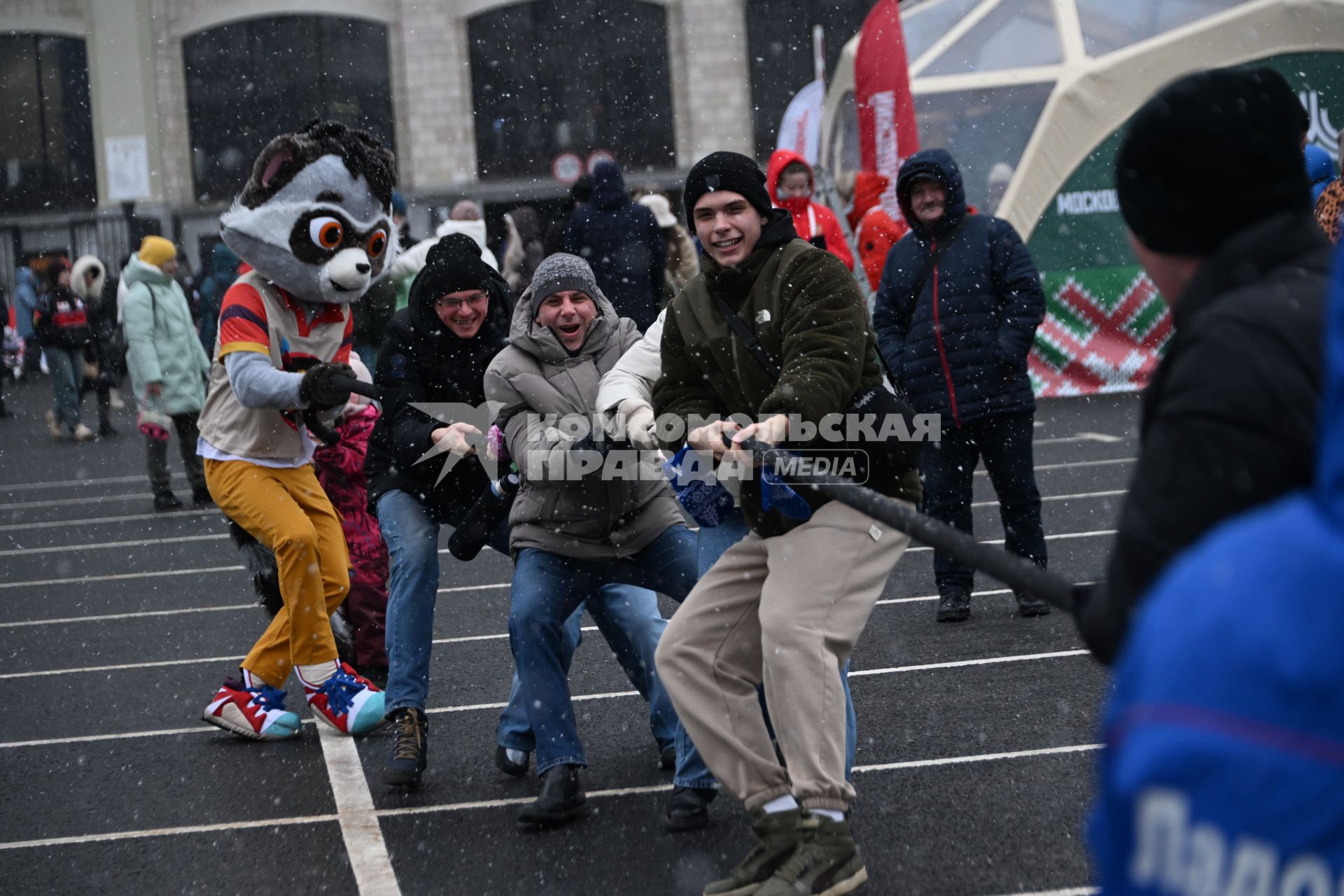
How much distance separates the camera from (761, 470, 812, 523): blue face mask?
3.80 m

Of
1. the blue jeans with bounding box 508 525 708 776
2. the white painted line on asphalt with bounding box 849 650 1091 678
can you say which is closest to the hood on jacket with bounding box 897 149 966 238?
the white painted line on asphalt with bounding box 849 650 1091 678

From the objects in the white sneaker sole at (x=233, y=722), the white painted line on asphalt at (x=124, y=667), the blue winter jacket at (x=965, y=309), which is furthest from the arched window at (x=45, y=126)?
the white sneaker sole at (x=233, y=722)

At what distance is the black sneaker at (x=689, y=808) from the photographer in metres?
4.46

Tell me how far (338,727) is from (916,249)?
3.36m

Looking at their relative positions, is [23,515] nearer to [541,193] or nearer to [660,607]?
[660,607]

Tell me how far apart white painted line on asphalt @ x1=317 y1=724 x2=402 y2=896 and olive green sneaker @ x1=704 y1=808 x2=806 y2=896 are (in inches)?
37.5

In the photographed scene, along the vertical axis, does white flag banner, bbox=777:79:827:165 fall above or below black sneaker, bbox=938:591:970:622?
above

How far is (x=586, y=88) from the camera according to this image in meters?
33.7

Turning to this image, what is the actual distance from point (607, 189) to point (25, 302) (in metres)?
18.3

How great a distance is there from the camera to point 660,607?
772cm

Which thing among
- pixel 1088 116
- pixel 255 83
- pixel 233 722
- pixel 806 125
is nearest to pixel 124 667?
pixel 233 722

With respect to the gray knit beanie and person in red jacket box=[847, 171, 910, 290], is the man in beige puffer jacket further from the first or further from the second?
A: person in red jacket box=[847, 171, 910, 290]

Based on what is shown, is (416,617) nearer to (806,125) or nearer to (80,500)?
(80,500)

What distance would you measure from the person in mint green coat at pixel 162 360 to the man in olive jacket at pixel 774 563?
815 cm
